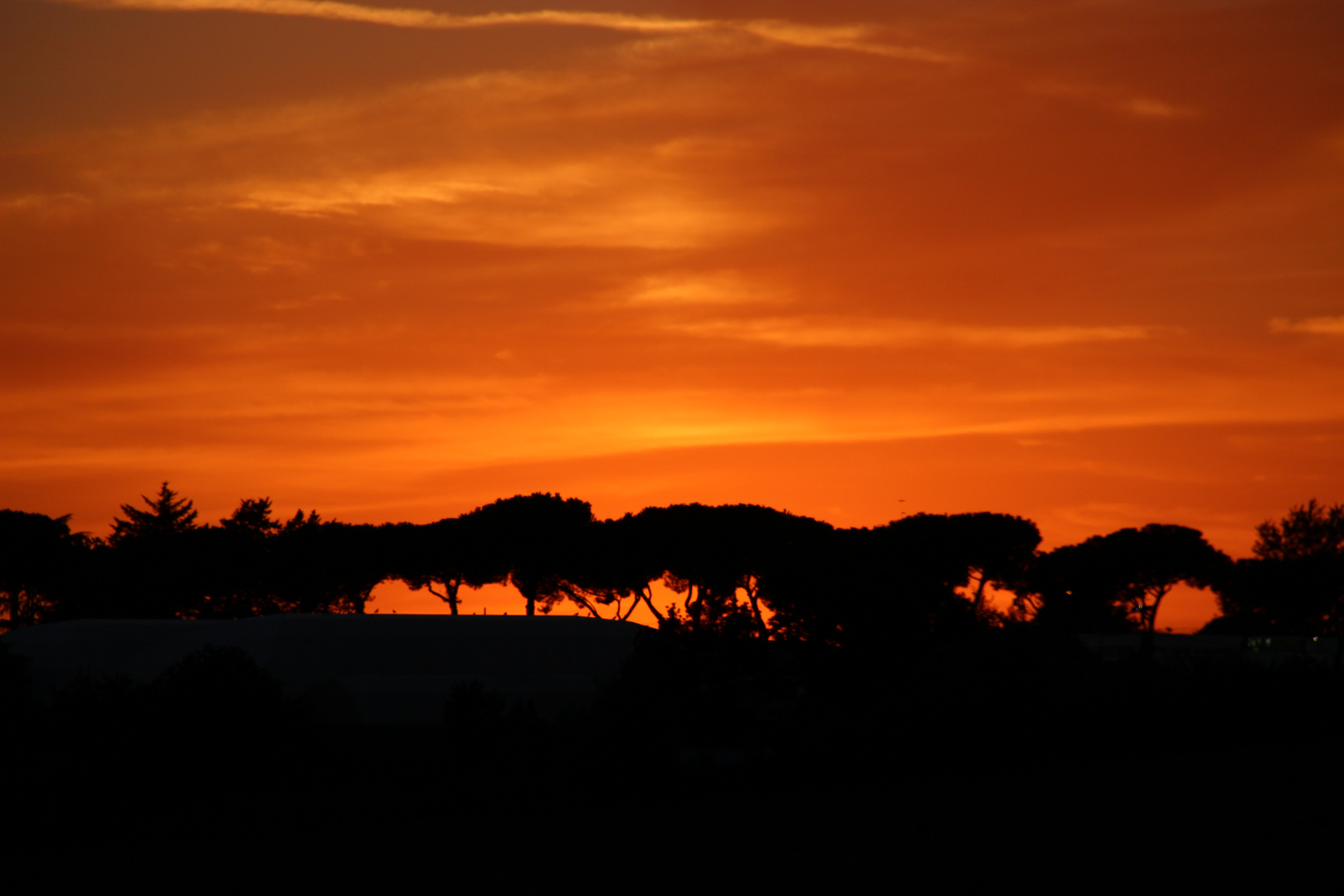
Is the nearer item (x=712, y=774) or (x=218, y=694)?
(x=712, y=774)

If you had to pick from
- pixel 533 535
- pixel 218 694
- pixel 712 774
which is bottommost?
pixel 712 774

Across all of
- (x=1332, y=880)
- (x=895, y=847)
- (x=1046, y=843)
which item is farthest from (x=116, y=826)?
(x=1332, y=880)

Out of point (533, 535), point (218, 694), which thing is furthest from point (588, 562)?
point (218, 694)

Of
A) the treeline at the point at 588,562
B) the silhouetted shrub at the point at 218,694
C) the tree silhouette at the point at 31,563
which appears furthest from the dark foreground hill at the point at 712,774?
the tree silhouette at the point at 31,563

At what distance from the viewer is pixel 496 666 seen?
218 feet

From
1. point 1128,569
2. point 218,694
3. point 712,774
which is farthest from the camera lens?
point 1128,569

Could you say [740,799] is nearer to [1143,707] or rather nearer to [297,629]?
[1143,707]

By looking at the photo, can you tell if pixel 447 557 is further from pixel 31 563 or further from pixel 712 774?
pixel 712 774

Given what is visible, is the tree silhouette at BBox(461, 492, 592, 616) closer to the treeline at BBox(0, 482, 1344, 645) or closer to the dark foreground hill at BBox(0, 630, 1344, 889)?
the treeline at BBox(0, 482, 1344, 645)

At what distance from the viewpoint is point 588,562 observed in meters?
107

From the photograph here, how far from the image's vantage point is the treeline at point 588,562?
106m

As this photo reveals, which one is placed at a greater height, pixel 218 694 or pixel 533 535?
pixel 533 535

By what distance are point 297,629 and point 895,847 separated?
150 feet

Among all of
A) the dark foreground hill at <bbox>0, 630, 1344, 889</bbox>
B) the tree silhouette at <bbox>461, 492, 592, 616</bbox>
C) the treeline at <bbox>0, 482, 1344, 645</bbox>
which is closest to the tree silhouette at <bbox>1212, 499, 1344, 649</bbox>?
the treeline at <bbox>0, 482, 1344, 645</bbox>
